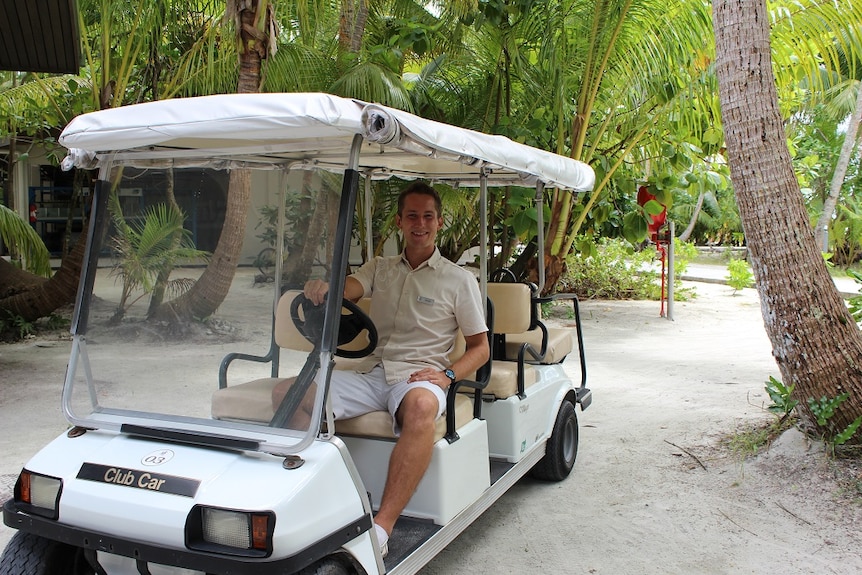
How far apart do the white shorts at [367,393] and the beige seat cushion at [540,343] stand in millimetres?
1388

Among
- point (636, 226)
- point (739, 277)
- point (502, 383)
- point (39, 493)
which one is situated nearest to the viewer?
point (39, 493)

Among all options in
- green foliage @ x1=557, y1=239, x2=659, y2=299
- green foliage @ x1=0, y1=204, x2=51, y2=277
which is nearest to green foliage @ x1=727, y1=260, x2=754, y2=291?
green foliage @ x1=557, y1=239, x2=659, y2=299

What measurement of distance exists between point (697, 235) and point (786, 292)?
84.9 feet

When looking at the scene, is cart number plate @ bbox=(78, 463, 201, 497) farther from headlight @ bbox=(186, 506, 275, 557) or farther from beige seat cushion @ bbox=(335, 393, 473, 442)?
beige seat cushion @ bbox=(335, 393, 473, 442)

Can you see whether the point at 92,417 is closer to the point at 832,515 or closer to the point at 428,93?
the point at 832,515

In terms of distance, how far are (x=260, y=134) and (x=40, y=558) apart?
4.97ft

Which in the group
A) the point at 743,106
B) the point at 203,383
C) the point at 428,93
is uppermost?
the point at 428,93

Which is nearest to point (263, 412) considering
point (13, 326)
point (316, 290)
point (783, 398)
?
Result: point (316, 290)

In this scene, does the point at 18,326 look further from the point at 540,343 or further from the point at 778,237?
the point at 778,237

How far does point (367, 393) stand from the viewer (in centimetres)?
328

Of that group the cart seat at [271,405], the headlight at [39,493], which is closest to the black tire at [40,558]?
the headlight at [39,493]

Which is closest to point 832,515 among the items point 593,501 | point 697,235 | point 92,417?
point 593,501

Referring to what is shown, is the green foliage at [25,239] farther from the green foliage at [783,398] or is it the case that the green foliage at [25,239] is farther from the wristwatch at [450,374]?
the green foliage at [783,398]

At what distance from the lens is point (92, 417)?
2.83m
